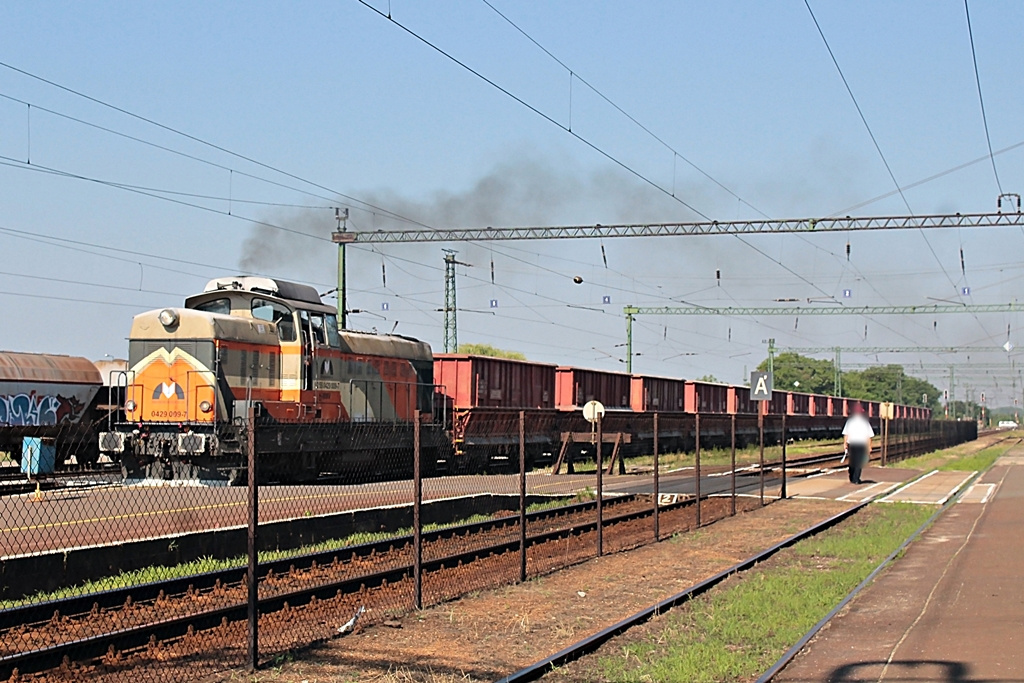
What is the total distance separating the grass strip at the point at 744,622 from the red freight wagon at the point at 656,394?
24.9m

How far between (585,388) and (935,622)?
26.9 meters

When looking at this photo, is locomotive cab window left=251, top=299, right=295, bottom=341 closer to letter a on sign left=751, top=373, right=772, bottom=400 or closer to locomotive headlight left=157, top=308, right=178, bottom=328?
locomotive headlight left=157, top=308, right=178, bottom=328

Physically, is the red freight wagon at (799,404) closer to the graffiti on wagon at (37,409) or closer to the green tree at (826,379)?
the graffiti on wagon at (37,409)

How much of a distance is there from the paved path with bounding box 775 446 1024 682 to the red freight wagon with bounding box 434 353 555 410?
16.1m

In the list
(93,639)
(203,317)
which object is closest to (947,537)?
(93,639)

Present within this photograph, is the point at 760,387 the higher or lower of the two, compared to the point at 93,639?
higher

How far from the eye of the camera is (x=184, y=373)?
836 inches

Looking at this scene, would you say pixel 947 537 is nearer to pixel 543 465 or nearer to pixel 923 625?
pixel 923 625

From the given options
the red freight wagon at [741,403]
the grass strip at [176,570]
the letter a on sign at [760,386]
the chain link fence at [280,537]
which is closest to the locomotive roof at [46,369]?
the chain link fence at [280,537]

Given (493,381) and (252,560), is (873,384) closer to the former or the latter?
(493,381)

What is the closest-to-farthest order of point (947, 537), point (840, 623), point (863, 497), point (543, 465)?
point (840, 623)
point (947, 537)
point (863, 497)
point (543, 465)

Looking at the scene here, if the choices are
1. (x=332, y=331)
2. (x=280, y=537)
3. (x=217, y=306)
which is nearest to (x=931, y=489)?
(x=332, y=331)

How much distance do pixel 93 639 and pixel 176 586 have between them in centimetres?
259

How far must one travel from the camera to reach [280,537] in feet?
45.1
